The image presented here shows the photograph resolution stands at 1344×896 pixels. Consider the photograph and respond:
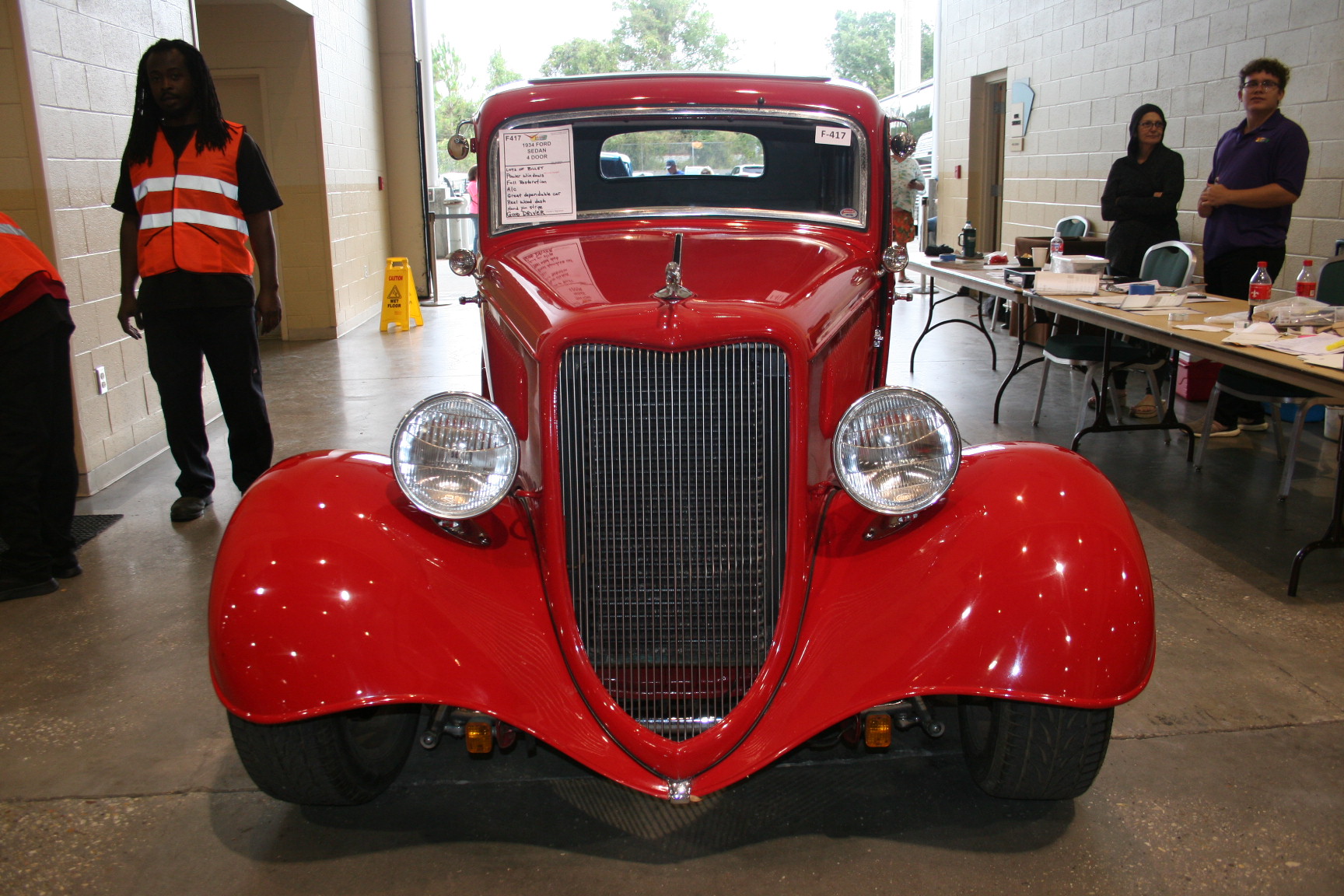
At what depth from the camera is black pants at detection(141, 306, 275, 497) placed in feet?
12.3

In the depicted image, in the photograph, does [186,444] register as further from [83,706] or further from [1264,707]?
[1264,707]

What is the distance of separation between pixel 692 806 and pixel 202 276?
279 cm

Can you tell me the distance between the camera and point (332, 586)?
1785 millimetres

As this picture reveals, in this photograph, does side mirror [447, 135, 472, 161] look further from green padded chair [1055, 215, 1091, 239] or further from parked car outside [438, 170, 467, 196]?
parked car outside [438, 170, 467, 196]

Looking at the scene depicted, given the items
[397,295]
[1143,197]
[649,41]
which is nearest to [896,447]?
[1143,197]

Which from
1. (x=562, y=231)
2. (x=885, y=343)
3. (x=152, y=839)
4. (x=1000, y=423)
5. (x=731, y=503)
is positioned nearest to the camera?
(x=731, y=503)

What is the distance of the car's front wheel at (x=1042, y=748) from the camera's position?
1.88 meters

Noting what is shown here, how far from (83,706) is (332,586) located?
130 cm

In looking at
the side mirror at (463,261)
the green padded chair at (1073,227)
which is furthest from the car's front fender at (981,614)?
the green padded chair at (1073,227)

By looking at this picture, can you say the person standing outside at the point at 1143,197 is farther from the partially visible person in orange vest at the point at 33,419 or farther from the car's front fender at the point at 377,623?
the partially visible person in orange vest at the point at 33,419

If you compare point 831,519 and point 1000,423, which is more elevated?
point 831,519

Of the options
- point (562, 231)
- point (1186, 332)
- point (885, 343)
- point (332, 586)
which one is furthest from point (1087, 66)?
point (332, 586)

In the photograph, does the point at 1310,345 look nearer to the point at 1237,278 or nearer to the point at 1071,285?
the point at 1071,285

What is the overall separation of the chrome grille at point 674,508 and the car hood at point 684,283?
0.18 feet
